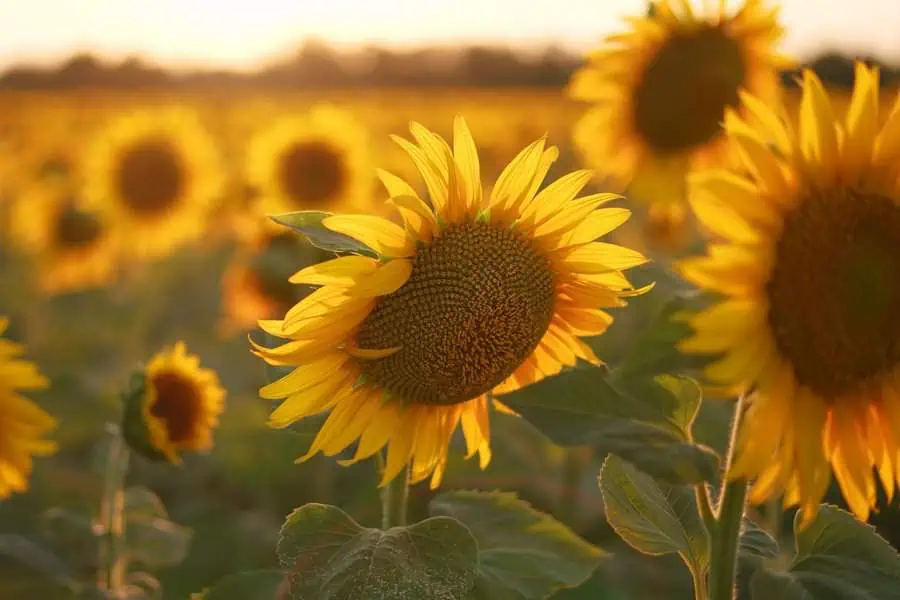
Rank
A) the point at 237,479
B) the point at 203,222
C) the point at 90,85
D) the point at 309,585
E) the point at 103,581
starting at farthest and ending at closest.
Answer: the point at 90,85 < the point at 203,222 < the point at 237,479 < the point at 103,581 < the point at 309,585

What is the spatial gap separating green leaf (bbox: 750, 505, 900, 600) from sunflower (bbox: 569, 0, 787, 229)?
1875 millimetres

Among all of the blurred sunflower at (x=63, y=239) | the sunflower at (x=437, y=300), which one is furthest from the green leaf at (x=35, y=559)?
the blurred sunflower at (x=63, y=239)

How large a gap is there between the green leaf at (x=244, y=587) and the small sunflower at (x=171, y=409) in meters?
0.64

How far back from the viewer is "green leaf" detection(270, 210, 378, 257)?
52.0 inches

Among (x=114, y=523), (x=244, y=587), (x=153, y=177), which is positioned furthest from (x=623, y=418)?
(x=153, y=177)

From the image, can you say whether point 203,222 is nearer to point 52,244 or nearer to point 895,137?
point 52,244

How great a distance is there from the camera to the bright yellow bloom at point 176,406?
87.7 inches

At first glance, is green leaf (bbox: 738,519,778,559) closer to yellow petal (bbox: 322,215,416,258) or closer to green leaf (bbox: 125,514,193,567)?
yellow petal (bbox: 322,215,416,258)

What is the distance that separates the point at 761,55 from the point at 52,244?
4.09 m

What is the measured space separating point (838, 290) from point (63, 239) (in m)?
5.12

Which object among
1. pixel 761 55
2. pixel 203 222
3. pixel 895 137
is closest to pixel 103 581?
pixel 895 137

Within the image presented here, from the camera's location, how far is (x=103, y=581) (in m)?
2.29

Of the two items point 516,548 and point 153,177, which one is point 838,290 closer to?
point 516,548

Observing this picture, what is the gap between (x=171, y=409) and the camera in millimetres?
2312
